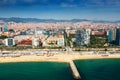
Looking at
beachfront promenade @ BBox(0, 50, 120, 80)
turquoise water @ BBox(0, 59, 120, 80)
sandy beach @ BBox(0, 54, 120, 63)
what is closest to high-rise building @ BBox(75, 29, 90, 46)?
beachfront promenade @ BBox(0, 50, 120, 80)

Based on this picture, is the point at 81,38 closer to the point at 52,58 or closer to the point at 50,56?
the point at 50,56

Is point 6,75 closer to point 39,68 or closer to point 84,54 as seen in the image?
point 39,68

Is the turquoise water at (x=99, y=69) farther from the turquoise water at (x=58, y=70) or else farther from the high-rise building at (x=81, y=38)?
the high-rise building at (x=81, y=38)

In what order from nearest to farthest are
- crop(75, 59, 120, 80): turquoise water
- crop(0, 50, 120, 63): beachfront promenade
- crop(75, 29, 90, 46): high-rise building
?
crop(75, 59, 120, 80): turquoise water → crop(0, 50, 120, 63): beachfront promenade → crop(75, 29, 90, 46): high-rise building

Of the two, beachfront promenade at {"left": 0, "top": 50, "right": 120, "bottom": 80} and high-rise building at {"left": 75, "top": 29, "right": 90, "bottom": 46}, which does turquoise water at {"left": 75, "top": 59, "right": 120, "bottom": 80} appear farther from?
high-rise building at {"left": 75, "top": 29, "right": 90, "bottom": 46}

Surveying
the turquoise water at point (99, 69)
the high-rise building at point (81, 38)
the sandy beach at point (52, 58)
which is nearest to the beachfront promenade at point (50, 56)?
the sandy beach at point (52, 58)
